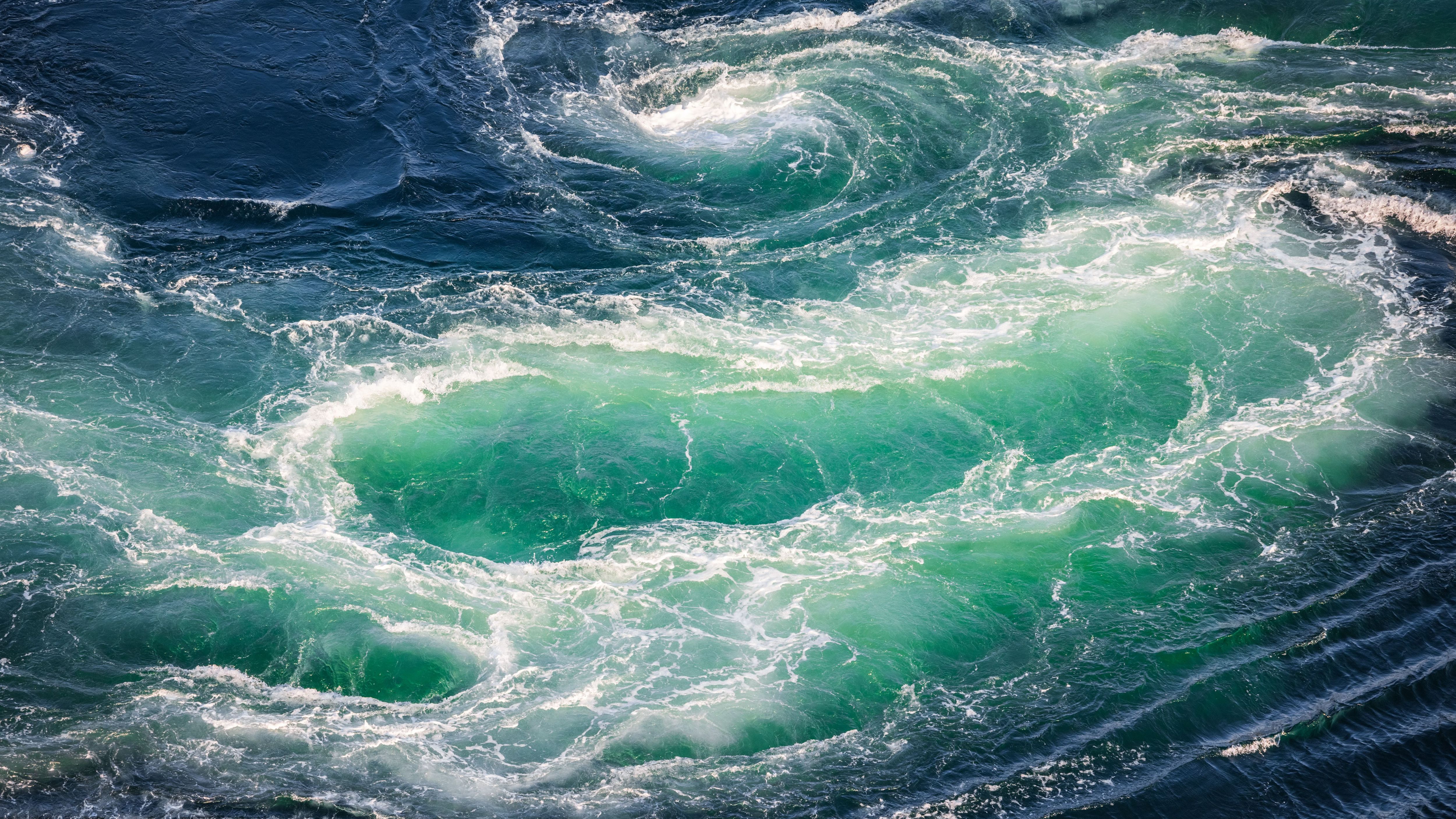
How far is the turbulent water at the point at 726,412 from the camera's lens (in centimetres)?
2388

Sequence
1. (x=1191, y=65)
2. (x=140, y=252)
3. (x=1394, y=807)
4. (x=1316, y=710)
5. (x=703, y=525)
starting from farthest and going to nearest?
(x=1191, y=65) < (x=140, y=252) < (x=703, y=525) < (x=1316, y=710) < (x=1394, y=807)

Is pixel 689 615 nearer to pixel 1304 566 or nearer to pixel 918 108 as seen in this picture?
pixel 1304 566

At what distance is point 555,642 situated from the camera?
85.0 feet

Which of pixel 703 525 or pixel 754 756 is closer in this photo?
pixel 754 756

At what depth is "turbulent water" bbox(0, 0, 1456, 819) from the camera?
78.3 feet

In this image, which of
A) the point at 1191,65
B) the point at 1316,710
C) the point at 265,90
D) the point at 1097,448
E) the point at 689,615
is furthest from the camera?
the point at 1191,65

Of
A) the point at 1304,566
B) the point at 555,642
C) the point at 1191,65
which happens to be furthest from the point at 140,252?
the point at 1191,65

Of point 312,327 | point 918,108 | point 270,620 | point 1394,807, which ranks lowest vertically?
point 1394,807

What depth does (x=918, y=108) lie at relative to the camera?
144 ft

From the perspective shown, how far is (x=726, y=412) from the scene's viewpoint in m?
32.4

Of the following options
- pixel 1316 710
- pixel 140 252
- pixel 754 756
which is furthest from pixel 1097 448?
pixel 140 252

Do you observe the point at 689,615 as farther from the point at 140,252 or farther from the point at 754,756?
the point at 140,252

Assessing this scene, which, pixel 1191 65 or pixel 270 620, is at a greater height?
pixel 1191 65

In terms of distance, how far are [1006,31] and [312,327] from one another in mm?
34961
